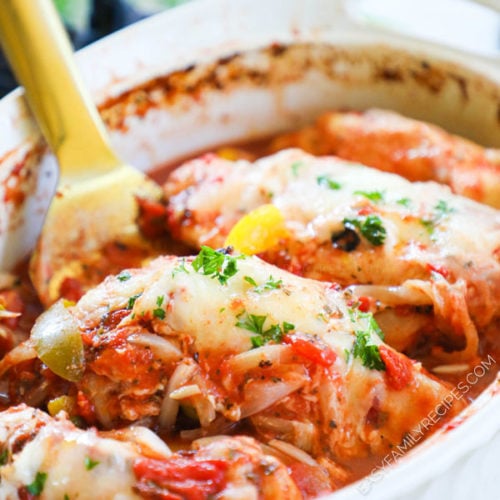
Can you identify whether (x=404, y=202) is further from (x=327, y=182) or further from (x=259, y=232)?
(x=259, y=232)

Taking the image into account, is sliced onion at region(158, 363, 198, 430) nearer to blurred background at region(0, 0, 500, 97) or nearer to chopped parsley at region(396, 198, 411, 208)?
chopped parsley at region(396, 198, 411, 208)

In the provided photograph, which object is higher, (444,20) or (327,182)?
(444,20)

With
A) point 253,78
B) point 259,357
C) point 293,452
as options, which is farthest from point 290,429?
point 253,78

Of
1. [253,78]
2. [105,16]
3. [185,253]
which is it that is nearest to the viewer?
[185,253]

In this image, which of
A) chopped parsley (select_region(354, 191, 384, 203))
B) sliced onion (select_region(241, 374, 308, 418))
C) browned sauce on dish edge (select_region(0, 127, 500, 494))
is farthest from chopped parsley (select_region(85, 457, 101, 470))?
chopped parsley (select_region(354, 191, 384, 203))

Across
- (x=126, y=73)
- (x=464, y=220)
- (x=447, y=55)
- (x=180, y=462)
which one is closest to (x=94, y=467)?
(x=180, y=462)
